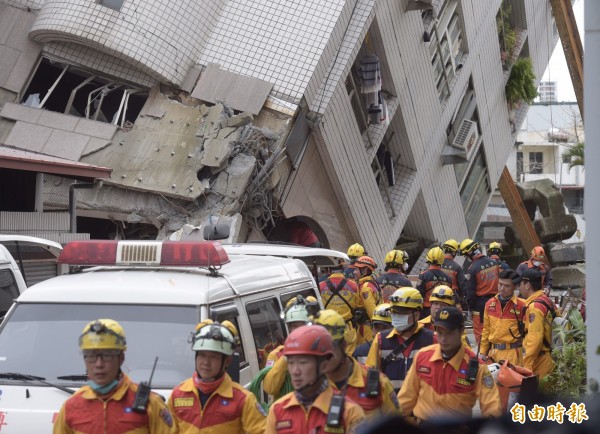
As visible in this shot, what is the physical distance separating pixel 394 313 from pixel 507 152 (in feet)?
90.2

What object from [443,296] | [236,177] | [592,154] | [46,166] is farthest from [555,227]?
[592,154]

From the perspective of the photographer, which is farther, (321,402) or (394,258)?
(394,258)

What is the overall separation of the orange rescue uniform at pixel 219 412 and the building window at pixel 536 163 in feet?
222

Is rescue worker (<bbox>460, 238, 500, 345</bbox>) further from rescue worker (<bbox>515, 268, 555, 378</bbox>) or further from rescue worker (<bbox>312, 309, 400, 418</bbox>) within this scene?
Result: rescue worker (<bbox>312, 309, 400, 418</bbox>)

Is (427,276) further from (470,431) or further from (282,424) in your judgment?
(470,431)

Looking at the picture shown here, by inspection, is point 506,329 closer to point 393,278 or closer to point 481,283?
point 393,278

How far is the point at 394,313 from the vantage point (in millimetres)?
8211

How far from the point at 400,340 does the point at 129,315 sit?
2.21 meters

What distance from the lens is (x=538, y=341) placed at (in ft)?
35.2

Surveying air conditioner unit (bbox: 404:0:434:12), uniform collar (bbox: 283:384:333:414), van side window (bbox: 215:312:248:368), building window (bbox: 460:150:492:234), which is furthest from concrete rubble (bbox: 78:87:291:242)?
building window (bbox: 460:150:492:234)

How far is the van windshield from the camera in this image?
689cm

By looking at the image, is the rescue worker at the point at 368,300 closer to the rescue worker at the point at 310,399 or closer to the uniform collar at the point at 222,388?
the uniform collar at the point at 222,388

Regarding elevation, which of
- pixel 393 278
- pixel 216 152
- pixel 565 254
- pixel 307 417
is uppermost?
pixel 565 254

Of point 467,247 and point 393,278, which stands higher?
point 467,247
